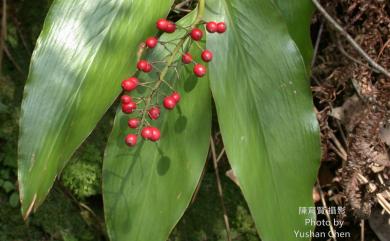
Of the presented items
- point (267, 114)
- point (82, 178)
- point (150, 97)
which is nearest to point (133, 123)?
point (150, 97)

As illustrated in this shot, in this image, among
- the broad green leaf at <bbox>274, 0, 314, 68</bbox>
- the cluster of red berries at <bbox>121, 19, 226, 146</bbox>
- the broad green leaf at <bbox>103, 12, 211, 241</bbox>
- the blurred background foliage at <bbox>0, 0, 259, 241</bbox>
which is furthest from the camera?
the blurred background foliage at <bbox>0, 0, 259, 241</bbox>

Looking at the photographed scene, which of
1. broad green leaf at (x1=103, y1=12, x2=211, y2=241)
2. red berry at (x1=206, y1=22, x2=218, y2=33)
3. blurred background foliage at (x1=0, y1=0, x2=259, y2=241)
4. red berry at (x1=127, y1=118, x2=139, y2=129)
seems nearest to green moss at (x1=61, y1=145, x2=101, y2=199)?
blurred background foliage at (x1=0, y1=0, x2=259, y2=241)

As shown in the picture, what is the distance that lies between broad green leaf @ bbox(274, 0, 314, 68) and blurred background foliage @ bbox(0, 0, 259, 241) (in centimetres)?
36

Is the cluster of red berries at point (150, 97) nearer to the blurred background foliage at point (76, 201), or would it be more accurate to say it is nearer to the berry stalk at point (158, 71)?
the berry stalk at point (158, 71)

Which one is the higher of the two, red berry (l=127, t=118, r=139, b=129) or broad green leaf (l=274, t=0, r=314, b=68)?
broad green leaf (l=274, t=0, r=314, b=68)

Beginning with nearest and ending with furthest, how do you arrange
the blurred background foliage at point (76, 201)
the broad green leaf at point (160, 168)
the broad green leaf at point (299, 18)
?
the broad green leaf at point (160, 168) < the broad green leaf at point (299, 18) < the blurred background foliage at point (76, 201)

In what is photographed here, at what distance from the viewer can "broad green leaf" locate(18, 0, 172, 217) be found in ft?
2.86

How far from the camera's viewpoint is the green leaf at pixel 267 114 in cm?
95

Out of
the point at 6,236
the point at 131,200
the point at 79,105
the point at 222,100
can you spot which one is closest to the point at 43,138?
the point at 79,105

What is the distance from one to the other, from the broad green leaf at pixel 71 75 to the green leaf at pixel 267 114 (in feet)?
0.58

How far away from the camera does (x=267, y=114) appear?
97cm

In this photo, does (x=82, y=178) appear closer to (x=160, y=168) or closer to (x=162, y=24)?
(x=160, y=168)

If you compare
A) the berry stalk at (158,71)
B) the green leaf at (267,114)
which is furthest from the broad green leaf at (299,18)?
the berry stalk at (158,71)

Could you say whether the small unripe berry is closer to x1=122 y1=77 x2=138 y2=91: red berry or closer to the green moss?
x1=122 y1=77 x2=138 y2=91: red berry
